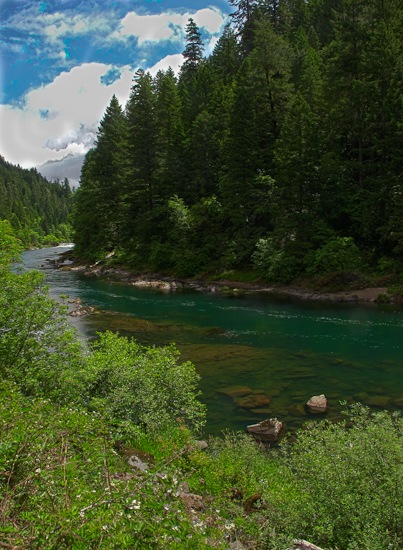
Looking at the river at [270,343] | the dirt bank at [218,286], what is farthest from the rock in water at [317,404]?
the dirt bank at [218,286]

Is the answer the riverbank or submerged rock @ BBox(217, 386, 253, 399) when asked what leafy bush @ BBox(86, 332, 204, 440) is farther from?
the riverbank

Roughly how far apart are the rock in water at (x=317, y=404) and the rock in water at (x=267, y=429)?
161 centimetres

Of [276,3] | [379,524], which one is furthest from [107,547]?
[276,3]

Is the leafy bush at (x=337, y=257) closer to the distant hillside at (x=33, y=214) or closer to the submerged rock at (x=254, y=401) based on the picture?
the submerged rock at (x=254, y=401)

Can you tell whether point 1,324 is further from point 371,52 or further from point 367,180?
point 371,52

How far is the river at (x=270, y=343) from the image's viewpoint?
43.3ft

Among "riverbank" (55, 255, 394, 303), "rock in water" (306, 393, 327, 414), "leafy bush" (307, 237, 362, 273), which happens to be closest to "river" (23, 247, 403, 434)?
"rock in water" (306, 393, 327, 414)

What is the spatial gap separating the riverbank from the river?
1.65 meters

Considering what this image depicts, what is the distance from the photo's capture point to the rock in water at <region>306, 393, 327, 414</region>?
1220cm

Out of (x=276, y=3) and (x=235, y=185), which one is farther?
(x=276, y=3)

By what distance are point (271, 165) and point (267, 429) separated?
35.0 m

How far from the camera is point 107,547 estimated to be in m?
3.27

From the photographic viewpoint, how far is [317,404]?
12375 millimetres

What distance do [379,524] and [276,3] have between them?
75816mm
